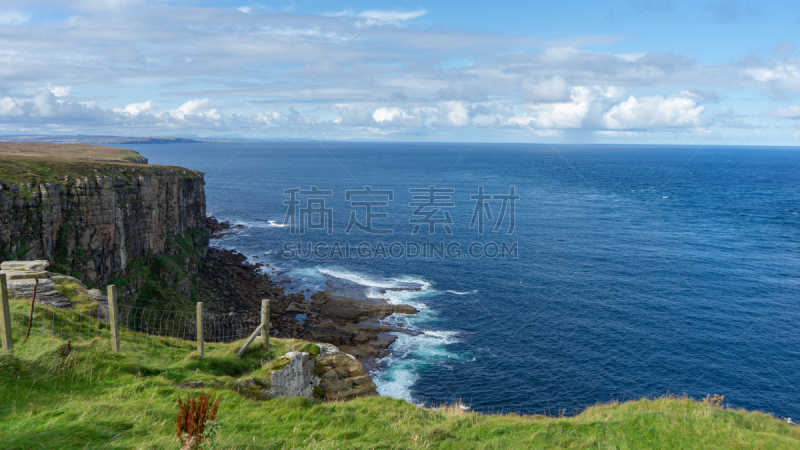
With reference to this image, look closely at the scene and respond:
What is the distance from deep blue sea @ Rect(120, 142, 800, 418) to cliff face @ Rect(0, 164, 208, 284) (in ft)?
65.6

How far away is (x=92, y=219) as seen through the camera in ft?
138

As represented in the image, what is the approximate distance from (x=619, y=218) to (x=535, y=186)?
5973 cm

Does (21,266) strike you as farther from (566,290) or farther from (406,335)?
(566,290)

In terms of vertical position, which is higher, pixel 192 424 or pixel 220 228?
pixel 192 424

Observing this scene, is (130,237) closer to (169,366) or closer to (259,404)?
(169,366)

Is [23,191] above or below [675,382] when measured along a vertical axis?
above

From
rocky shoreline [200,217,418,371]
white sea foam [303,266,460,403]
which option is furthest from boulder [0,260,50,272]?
rocky shoreline [200,217,418,371]

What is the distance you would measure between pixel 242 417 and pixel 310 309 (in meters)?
43.7

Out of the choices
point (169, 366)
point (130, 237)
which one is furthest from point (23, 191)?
point (169, 366)

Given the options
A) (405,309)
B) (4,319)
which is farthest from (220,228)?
(4,319)

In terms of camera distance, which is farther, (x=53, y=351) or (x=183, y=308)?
(x=183, y=308)

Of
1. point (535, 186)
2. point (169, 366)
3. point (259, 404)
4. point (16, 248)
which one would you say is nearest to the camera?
point (259, 404)

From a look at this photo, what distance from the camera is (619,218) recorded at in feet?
338

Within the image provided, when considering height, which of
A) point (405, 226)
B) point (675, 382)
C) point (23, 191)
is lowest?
point (675, 382)
